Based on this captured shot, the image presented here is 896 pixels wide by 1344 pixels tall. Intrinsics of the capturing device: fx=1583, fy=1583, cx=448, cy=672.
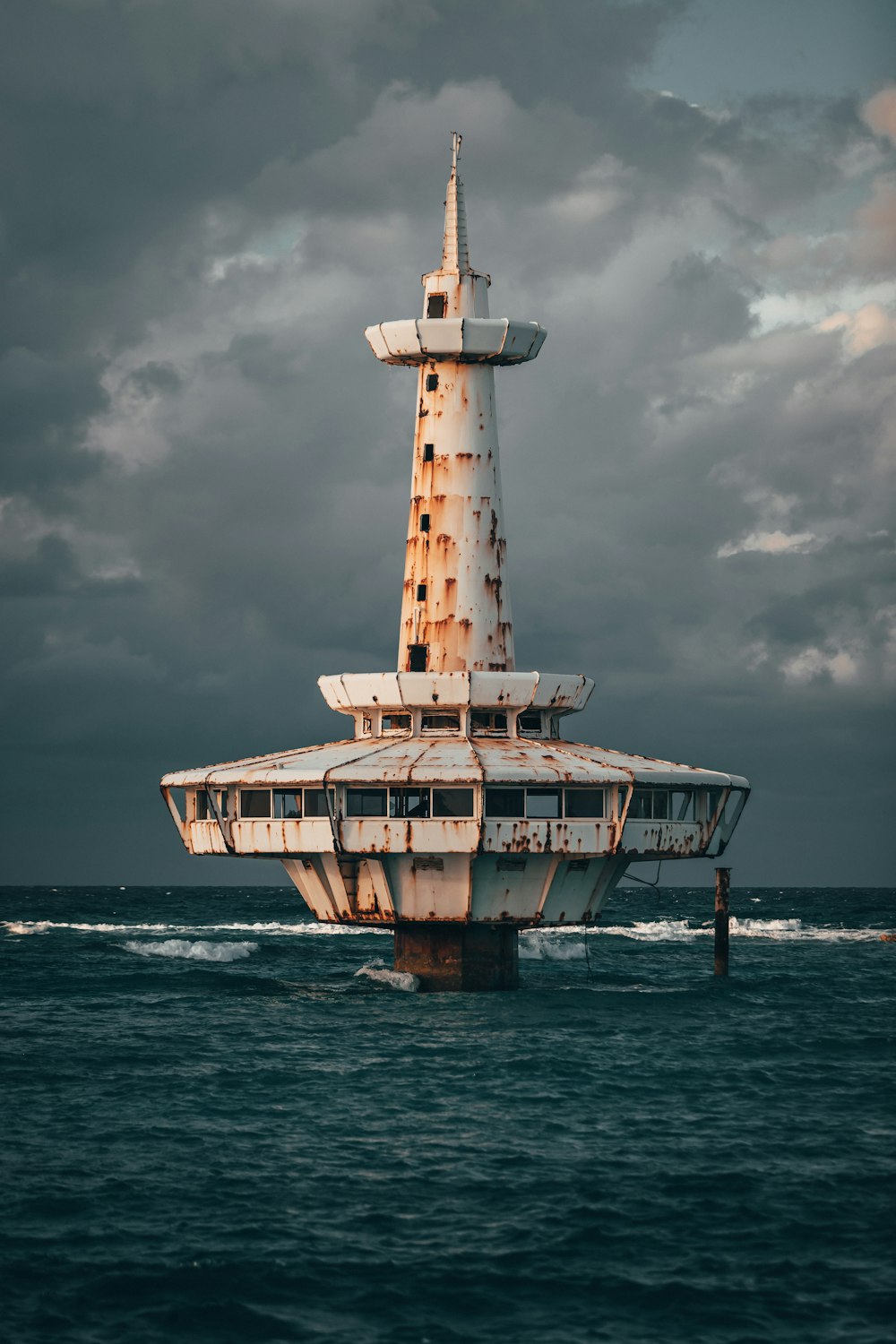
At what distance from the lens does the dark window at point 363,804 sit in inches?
1729

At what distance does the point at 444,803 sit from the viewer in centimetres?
4309

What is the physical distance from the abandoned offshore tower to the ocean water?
323 cm

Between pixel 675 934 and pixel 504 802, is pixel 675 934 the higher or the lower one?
the lower one

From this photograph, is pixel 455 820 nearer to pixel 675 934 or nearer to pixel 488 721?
pixel 488 721

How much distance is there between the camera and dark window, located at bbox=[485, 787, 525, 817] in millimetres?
43875

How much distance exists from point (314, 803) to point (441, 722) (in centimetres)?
470

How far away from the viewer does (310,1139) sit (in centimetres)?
2905

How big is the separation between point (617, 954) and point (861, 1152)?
54.0 meters

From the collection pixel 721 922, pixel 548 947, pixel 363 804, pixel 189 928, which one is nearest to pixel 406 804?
pixel 363 804

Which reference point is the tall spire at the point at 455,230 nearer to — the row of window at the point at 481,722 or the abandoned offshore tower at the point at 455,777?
the abandoned offshore tower at the point at 455,777

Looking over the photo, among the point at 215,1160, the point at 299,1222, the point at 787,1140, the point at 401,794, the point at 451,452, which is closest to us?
the point at 299,1222

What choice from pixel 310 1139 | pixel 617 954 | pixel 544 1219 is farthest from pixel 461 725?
pixel 617 954

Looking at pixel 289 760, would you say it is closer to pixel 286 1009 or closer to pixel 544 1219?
pixel 286 1009

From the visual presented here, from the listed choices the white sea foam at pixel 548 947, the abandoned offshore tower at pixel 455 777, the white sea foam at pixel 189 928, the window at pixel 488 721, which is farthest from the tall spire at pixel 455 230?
the white sea foam at pixel 189 928
